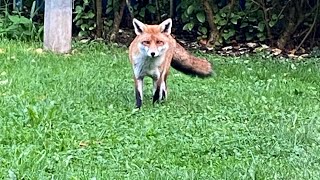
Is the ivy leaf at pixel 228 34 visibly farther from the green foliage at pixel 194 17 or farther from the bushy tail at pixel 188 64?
the bushy tail at pixel 188 64

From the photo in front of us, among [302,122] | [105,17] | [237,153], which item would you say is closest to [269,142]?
[237,153]

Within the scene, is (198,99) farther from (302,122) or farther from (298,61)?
(298,61)

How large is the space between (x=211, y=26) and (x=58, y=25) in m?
2.39

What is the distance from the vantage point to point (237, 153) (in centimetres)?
480

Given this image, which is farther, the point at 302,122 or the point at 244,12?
the point at 244,12

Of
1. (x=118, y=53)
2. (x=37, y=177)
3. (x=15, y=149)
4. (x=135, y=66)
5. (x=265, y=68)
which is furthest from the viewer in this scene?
(x=118, y=53)

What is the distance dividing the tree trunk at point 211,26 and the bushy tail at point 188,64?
3586 mm

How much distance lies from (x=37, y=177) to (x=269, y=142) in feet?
5.34

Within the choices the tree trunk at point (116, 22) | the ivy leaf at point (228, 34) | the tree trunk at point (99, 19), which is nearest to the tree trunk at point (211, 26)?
the ivy leaf at point (228, 34)

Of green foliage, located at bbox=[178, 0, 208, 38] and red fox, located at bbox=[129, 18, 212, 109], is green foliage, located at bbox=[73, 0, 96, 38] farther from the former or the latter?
red fox, located at bbox=[129, 18, 212, 109]

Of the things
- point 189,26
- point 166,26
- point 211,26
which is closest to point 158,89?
point 166,26

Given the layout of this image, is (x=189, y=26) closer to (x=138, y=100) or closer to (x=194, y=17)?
(x=194, y=17)

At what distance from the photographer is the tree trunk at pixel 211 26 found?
34.7 feet

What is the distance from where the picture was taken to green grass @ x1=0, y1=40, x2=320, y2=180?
4402mm
